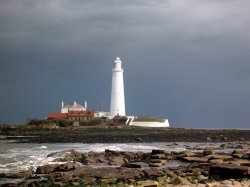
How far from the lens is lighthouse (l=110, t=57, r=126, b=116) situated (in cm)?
8025

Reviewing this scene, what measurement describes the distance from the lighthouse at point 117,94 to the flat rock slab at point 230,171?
2415 inches

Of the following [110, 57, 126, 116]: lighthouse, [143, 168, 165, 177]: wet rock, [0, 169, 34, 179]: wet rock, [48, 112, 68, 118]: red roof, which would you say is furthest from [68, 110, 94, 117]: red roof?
[143, 168, 165, 177]: wet rock

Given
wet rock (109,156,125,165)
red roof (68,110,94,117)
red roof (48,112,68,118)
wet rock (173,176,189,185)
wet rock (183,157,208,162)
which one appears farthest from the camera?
red roof (48,112,68,118)

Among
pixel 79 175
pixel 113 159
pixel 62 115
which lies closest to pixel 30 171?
pixel 79 175

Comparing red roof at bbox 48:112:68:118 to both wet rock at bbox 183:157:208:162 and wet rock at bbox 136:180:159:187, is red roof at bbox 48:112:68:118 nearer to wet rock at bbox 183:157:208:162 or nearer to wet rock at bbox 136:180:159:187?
wet rock at bbox 183:157:208:162

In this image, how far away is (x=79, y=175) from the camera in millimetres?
19000

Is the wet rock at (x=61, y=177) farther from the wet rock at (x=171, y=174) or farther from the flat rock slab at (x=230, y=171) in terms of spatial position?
the flat rock slab at (x=230, y=171)

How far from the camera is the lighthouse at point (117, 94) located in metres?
80.2

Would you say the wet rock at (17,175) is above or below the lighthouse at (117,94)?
below

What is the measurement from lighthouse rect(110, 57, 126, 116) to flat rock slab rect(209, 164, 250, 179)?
201ft

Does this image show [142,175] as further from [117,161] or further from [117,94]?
[117,94]

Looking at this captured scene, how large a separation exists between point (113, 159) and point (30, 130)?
5282 centimetres

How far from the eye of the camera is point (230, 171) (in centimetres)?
1839

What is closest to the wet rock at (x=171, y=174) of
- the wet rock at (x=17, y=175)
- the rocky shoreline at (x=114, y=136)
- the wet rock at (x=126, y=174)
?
the wet rock at (x=126, y=174)
